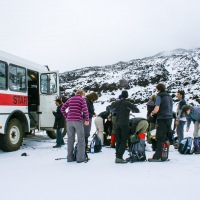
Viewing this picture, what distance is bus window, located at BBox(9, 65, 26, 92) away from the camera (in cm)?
953

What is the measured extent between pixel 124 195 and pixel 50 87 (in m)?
7.84

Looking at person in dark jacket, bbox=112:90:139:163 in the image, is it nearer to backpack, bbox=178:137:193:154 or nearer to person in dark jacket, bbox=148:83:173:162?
person in dark jacket, bbox=148:83:173:162

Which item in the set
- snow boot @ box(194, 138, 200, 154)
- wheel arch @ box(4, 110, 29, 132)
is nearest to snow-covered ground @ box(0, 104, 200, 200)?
snow boot @ box(194, 138, 200, 154)

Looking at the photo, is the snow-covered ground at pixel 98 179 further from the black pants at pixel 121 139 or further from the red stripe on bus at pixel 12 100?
the red stripe on bus at pixel 12 100

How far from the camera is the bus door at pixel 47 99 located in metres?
11.4

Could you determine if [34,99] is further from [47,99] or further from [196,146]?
[196,146]

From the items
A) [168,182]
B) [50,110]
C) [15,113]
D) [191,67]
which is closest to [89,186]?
[168,182]

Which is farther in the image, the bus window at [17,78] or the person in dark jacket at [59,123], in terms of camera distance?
Result: the person in dark jacket at [59,123]

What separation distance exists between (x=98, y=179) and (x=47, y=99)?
6.44 m

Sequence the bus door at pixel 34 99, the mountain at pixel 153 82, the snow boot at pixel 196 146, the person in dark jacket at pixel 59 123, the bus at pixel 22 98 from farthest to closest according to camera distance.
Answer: the mountain at pixel 153 82, the bus door at pixel 34 99, the person in dark jacket at pixel 59 123, the bus at pixel 22 98, the snow boot at pixel 196 146

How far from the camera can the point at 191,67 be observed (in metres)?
65.8

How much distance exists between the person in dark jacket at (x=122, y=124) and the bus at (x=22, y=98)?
3548 millimetres

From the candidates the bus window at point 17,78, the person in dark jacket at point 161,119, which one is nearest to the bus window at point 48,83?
the bus window at point 17,78

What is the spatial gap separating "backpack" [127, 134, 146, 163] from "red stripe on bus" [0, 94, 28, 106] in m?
3.96
